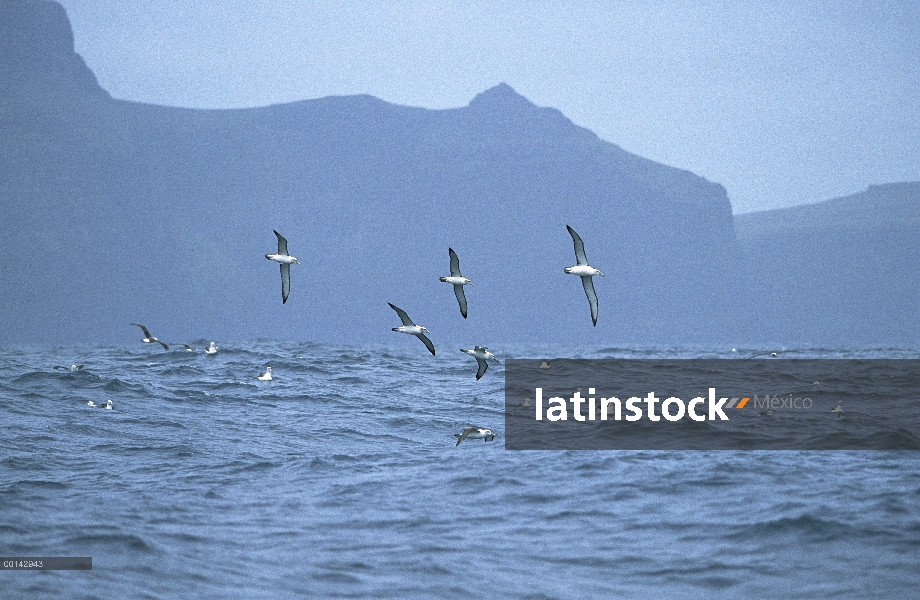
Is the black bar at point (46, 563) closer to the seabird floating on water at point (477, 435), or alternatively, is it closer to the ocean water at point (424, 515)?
the ocean water at point (424, 515)

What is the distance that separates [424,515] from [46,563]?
17.8 ft

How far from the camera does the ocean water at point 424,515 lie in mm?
11820

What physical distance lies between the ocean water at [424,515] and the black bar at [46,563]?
161mm

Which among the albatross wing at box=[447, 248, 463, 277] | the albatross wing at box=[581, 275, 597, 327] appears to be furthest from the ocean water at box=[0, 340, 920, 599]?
the albatross wing at box=[447, 248, 463, 277]

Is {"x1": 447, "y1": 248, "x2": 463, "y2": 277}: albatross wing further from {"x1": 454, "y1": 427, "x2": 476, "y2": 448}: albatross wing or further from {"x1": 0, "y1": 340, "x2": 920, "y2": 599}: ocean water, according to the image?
{"x1": 0, "y1": 340, "x2": 920, "y2": 599}: ocean water

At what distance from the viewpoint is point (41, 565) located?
1216 centimetres

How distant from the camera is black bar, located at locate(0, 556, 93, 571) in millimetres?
12039

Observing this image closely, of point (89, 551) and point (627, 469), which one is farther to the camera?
point (627, 469)

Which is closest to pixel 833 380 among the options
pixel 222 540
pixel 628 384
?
pixel 628 384

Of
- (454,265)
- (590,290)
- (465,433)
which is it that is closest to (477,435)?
(465,433)

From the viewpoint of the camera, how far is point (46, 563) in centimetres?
1222

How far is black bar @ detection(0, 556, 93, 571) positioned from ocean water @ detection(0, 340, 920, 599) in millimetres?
161

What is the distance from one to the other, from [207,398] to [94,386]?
4765 millimetres

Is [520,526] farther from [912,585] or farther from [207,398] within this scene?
[207,398]
